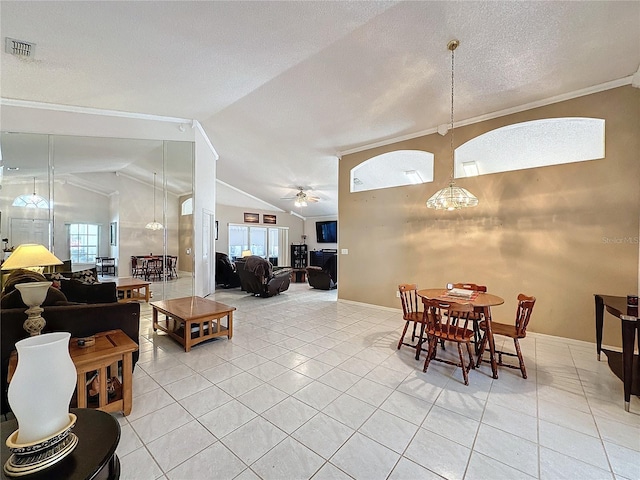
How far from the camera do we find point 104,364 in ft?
6.43

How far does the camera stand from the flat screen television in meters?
10.7

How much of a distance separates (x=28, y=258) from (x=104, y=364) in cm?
157

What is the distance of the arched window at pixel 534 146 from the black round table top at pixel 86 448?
4968 millimetres

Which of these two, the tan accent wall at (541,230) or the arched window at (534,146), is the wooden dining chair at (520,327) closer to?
the tan accent wall at (541,230)

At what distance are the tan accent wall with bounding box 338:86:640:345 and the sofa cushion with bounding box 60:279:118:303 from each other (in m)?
4.33

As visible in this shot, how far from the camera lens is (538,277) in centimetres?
374

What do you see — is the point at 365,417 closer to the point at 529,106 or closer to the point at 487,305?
the point at 487,305

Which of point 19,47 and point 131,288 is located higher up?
point 19,47

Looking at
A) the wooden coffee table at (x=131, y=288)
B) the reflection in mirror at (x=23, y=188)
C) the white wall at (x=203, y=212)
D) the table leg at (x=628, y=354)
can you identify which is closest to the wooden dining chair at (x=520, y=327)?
the table leg at (x=628, y=354)

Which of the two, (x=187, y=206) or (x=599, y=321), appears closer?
(x=599, y=321)

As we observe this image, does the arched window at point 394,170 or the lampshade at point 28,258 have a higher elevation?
the arched window at point 394,170

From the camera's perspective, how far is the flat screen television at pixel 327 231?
1066 cm

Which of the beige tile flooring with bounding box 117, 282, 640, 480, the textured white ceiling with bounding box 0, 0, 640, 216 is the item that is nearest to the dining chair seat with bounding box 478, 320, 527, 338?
the beige tile flooring with bounding box 117, 282, 640, 480

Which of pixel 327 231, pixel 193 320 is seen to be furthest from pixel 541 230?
pixel 327 231
